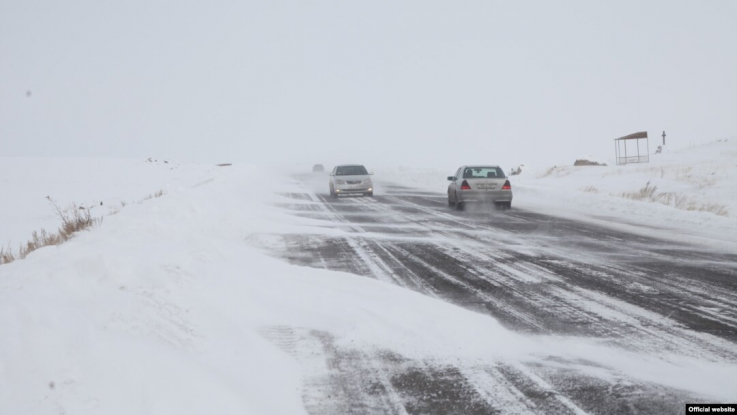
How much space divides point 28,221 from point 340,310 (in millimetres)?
16625

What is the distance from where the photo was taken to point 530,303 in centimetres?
628

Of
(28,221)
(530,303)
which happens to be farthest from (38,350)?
(28,221)

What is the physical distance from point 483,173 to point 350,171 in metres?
7.94

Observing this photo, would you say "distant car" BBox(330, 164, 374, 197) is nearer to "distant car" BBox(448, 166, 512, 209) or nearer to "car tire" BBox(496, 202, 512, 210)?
"distant car" BBox(448, 166, 512, 209)

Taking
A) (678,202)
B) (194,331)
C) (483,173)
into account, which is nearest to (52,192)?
(483,173)

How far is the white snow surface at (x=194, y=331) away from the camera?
3346 millimetres

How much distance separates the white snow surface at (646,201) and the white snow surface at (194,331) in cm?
726

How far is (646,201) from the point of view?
1923 centimetres

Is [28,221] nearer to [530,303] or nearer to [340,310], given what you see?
[340,310]

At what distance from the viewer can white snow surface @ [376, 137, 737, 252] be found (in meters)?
12.9

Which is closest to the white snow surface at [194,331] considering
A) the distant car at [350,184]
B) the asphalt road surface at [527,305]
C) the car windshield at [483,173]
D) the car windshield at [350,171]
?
the asphalt road surface at [527,305]

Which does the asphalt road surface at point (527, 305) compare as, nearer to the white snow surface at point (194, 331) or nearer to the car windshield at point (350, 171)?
the white snow surface at point (194, 331)

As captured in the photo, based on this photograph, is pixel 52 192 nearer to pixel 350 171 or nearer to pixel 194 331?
pixel 350 171

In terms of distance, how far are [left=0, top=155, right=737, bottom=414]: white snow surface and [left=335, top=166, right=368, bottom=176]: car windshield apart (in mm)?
17248
